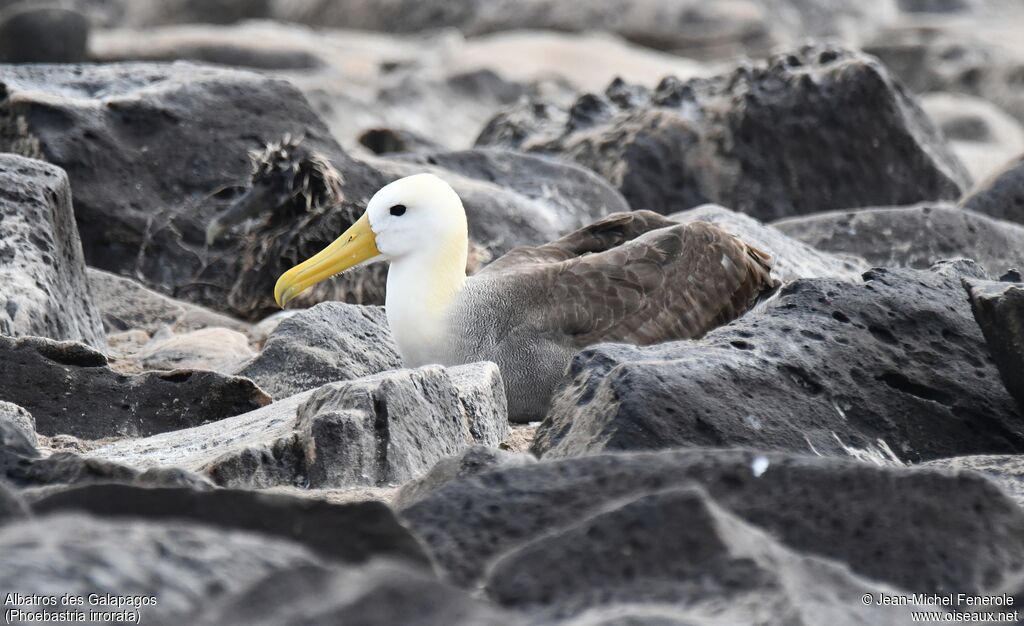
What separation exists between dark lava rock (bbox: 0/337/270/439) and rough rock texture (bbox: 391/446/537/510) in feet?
7.41

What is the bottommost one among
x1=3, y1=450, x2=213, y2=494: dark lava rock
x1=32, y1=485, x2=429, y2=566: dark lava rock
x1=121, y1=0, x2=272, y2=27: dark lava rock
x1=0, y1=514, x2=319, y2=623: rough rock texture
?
x1=121, y1=0, x2=272, y2=27: dark lava rock

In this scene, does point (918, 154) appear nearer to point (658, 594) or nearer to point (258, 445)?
point (258, 445)

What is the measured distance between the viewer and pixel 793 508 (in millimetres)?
3857

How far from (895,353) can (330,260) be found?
8.73 feet

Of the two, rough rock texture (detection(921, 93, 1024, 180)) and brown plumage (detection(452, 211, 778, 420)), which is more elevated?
brown plumage (detection(452, 211, 778, 420))

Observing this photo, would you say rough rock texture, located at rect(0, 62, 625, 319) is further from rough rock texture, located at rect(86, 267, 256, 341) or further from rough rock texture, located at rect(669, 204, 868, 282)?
rough rock texture, located at rect(669, 204, 868, 282)

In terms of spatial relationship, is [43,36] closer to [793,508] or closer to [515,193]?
[515,193]

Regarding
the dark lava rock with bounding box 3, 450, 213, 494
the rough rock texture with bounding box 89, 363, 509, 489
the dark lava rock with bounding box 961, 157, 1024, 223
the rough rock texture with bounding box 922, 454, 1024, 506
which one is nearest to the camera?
the dark lava rock with bounding box 3, 450, 213, 494

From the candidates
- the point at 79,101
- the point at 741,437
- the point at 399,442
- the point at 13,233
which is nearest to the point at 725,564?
the point at 741,437

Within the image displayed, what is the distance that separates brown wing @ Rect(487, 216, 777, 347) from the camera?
7168 millimetres

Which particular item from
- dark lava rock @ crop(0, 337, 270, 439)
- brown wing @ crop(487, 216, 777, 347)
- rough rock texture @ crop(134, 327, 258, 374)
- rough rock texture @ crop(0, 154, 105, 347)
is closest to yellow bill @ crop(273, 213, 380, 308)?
rough rock texture @ crop(134, 327, 258, 374)

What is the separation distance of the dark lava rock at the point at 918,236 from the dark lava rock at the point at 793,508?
5665 millimetres

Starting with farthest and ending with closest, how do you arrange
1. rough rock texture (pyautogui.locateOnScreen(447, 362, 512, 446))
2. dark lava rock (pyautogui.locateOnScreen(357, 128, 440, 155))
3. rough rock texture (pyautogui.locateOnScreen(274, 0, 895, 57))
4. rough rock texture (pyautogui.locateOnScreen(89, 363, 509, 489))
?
rough rock texture (pyautogui.locateOnScreen(274, 0, 895, 57)) < dark lava rock (pyautogui.locateOnScreen(357, 128, 440, 155)) < rough rock texture (pyautogui.locateOnScreen(447, 362, 512, 446)) < rough rock texture (pyautogui.locateOnScreen(89, 363, 509, 489))

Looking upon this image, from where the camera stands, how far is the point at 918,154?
12844 mm
